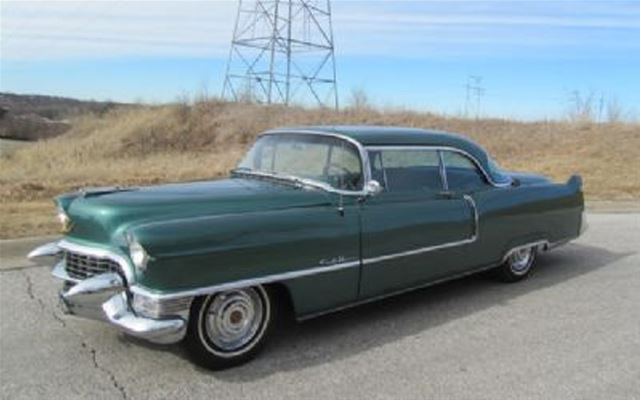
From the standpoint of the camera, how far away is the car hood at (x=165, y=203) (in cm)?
499

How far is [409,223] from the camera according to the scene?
6066mm

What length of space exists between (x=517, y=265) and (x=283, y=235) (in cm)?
311

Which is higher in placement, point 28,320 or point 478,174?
point 478,174

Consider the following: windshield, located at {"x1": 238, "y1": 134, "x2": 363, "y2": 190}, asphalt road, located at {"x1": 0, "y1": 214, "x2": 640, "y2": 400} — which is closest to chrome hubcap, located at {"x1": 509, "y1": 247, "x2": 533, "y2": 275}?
asphalt road, located at {"x1": 0, "y1": 214, "x2": 640, "y2": 400}

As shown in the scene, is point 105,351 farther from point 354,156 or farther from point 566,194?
point 566,194

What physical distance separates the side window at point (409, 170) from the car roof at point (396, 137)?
88 mm

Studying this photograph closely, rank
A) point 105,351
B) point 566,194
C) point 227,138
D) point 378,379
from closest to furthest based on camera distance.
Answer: point 378,379 → point 105,351 → point 566,194 → point 227,138

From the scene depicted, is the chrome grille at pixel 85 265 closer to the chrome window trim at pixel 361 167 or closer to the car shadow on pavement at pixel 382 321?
the car shadow on pavement at pixel 382 321

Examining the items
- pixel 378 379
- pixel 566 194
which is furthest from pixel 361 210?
pixel 566 194

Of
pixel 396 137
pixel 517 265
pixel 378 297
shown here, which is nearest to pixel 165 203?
pixel 378 297

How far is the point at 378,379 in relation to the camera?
4848 mm

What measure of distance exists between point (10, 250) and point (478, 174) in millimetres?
4785

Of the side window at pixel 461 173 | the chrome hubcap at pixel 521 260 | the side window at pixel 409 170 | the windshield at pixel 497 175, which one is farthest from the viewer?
the chrome hubcap at pixel 521 260

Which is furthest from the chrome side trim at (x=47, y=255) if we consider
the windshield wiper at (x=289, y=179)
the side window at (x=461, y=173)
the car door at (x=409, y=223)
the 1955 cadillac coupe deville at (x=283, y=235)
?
the side window at (x=461, y=173)
